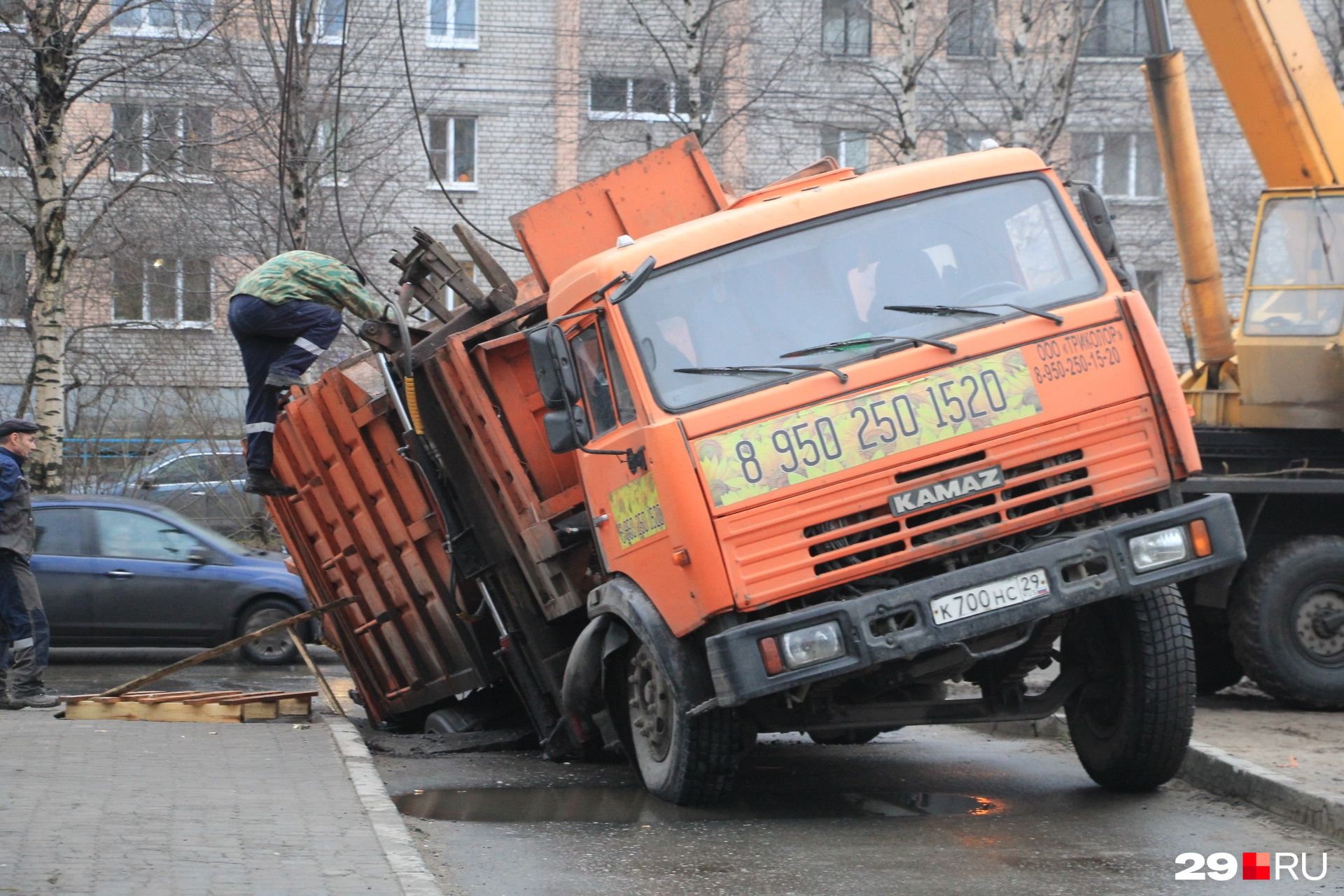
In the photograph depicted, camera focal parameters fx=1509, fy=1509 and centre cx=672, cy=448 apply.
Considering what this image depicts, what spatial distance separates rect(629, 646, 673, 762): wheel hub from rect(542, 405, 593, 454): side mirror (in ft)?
2.82

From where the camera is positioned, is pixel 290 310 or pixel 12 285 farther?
pixel 12 285

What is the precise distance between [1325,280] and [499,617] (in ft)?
17.1

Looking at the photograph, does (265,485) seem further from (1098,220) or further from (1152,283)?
(1152,283)

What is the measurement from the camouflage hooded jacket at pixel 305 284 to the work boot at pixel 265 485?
45.6 inches

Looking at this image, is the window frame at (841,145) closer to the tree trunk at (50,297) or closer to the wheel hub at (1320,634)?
the tree trunk at (50,297)

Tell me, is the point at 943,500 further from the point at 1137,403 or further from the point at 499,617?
the point at 499,617

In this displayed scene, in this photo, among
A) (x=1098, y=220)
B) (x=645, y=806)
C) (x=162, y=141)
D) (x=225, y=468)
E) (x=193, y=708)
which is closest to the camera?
(x=1098, y=220)

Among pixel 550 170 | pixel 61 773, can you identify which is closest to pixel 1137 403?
pixel 61 773

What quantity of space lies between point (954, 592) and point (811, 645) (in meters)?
0.55

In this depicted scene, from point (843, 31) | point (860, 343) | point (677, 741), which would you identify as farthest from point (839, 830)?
point (843, 31)

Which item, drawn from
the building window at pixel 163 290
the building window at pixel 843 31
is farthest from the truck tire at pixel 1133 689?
the building window at pixel 843 31

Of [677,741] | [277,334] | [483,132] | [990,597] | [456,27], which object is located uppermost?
[456,27]

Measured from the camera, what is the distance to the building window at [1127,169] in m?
27.6

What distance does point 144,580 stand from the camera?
12367mm
